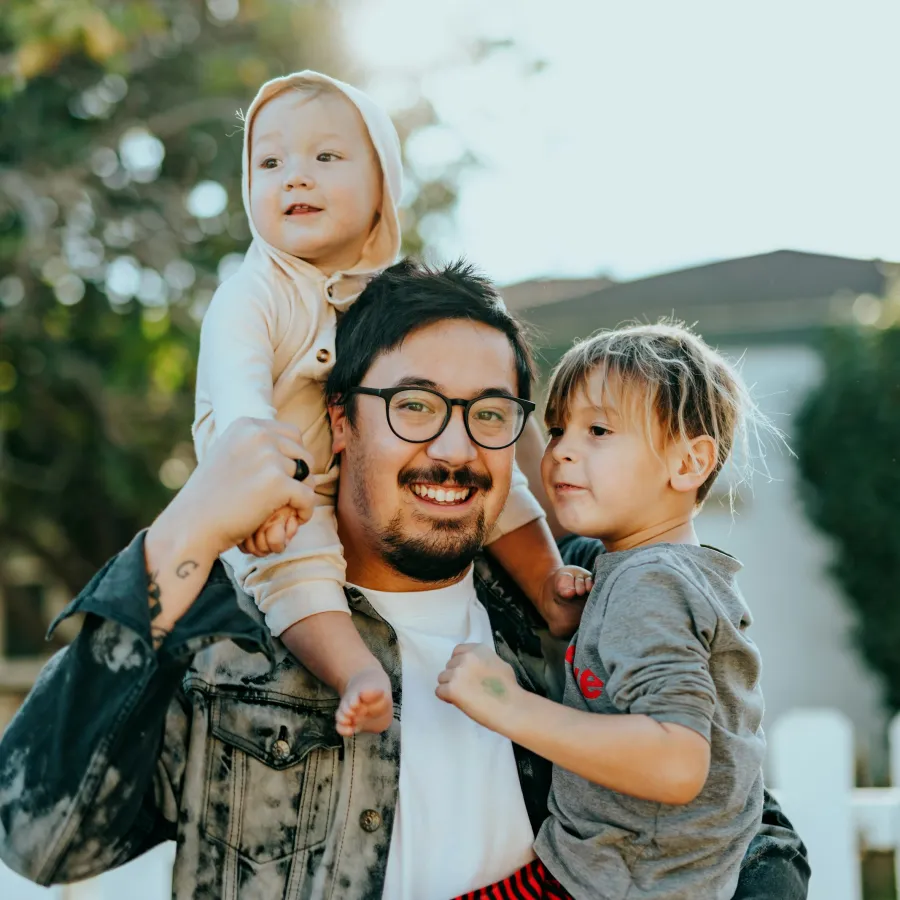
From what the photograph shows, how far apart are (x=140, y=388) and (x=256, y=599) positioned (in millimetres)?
6406

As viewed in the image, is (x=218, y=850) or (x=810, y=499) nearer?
(x=218, y=850)

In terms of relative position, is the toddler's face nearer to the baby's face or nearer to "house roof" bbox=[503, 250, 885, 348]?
the baby's face

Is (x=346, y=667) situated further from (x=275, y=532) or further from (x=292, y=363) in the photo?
(x=292, y=363)

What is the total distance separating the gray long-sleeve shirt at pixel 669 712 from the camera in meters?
1.76

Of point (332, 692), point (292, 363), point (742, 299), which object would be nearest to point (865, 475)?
point (742, 299)

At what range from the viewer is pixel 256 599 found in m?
2.14

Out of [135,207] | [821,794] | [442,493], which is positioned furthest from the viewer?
[135,207]

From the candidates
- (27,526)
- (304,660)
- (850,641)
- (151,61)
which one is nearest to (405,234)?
(151,61)

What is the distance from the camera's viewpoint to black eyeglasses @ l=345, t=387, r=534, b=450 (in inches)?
85.2

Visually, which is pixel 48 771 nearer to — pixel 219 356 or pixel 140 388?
pixel 219 356

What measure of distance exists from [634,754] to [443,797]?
50cm

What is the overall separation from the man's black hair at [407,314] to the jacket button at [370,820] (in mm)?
728

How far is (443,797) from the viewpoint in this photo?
208cm

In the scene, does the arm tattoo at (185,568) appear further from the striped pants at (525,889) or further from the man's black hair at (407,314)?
the striped pants at (525,889)
